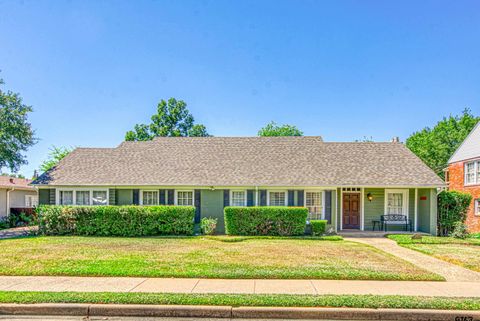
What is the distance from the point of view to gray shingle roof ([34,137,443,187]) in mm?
16562

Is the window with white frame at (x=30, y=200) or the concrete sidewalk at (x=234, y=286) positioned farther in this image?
the window with white frame at (x=30, y=200)

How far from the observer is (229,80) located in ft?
70.0

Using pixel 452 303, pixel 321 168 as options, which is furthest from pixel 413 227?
pixel 452 303

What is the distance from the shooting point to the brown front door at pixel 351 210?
17.5 m

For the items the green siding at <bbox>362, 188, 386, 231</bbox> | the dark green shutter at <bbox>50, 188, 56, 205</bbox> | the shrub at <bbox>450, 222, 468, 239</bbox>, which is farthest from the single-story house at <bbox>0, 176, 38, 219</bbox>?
the shrub at <bbox>450, 222, 468, 239</bbox>

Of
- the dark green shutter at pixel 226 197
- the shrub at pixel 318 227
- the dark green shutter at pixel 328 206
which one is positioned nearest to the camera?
the shrub at pixel 318 227

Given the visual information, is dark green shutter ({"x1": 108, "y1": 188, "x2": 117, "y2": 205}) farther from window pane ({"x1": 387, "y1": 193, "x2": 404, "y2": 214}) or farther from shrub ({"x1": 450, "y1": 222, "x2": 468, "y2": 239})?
shrub ({"x1": 450, "y1": 222, "x2": 468, "y2": 239})

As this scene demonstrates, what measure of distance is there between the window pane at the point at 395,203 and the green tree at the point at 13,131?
21.0 metres

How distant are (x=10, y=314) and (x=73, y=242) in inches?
306

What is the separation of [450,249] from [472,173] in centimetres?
1148

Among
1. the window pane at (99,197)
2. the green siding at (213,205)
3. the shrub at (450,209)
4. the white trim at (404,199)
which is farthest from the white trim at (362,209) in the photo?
the window pane at (99,197)

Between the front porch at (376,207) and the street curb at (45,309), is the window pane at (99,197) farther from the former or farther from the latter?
the front porch at (376,207)

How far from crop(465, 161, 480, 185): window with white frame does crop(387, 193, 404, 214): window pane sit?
648cm

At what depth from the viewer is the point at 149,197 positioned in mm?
16797
